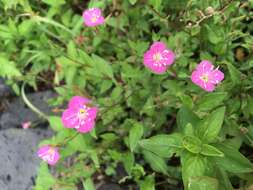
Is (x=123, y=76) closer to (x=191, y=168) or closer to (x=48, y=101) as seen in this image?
(x=48, y=101)

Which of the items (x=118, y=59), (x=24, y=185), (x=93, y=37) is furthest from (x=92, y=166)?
(x=93, y=37)

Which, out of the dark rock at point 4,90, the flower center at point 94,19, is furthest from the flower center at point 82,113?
the dark rock at point 4,90

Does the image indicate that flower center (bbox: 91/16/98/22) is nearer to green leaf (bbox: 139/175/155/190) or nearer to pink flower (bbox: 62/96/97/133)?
pink flower (bbox: 62/96/97/133)

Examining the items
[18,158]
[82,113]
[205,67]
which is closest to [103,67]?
[82,113]

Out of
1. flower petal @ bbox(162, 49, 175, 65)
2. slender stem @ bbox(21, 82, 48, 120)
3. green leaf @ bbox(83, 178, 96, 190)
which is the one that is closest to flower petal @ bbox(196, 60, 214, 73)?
flower petal @ bbox(162, 49, 175, 65)

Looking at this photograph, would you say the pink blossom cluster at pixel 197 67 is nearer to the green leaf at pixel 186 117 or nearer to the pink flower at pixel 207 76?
the pink flower at pixel 207 76

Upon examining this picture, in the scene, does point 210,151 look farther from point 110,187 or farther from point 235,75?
point 110,187
